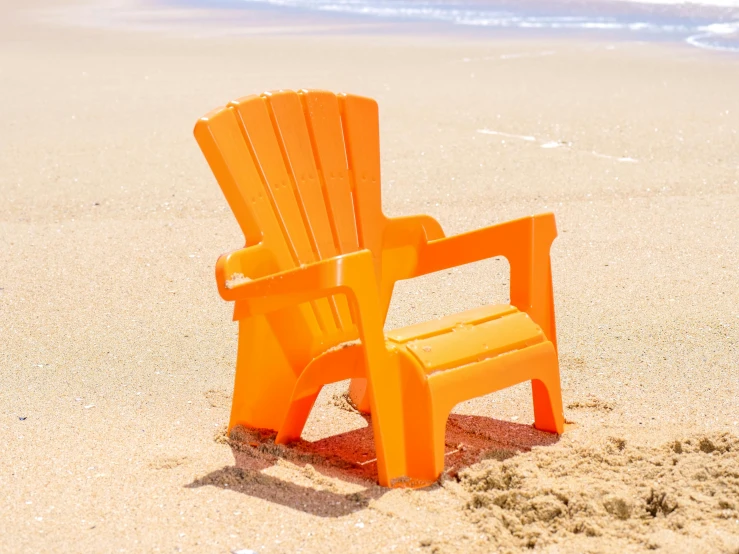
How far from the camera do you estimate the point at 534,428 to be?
3.39m

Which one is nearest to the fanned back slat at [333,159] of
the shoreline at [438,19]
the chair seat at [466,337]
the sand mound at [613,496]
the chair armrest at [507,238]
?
the chair armrest at [507,238]

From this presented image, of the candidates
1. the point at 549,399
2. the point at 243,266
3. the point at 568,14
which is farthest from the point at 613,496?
the point at 568,14

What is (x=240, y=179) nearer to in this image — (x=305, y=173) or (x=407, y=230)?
(x=305, y=173)

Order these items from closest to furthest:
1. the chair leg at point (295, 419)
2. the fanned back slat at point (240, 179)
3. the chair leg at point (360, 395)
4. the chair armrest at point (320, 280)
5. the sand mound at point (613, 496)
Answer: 1. the sand mound at point (613, 496)
2. the chair armrest at point (320, 280)
3. the fanned back slat at point (240, 179)
4. the chair leg at point (295, 419)
5. the chair leg at point (360, 395)

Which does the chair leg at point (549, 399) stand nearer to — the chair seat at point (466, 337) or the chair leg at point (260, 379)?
the chair seat at point (466, 337)

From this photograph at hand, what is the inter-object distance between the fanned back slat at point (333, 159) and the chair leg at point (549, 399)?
762 millimetres

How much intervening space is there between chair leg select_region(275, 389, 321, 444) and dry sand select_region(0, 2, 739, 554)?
0.32 ft

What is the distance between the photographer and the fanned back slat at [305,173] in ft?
10.9

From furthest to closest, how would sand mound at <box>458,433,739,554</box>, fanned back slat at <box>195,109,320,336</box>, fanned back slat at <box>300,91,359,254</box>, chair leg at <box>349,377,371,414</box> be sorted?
chair leg at <box>349,377,371,414</box>, fanned back slat at <box>300,91,359,254</box>, fanned back slat at <box>195,109,320,336</box>, sand mound at <box>458,433,739,554</box>

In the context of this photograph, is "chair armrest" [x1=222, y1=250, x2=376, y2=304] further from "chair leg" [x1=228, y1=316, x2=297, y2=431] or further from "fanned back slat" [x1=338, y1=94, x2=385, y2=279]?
"fanned back slat" [x1=338, y1=94, x2=385, y2=279]

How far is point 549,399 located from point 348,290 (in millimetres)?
881

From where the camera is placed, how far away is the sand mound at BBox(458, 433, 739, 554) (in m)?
2.63

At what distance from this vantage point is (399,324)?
14.2 ft

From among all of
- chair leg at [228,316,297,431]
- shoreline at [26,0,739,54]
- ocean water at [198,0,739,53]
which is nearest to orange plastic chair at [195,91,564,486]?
chair leg at [228,316,297,431]
